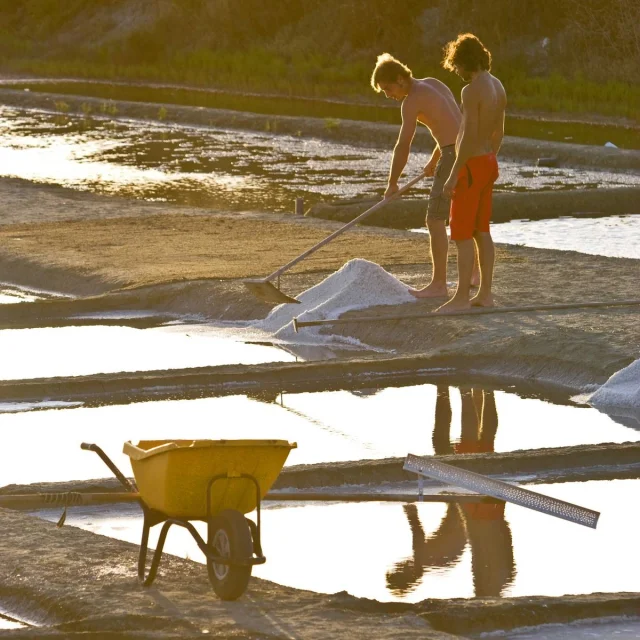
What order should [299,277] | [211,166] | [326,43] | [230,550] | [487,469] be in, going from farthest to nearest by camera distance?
[326,43]
[211,166]
[299,277]
[487,469]
[230,550]

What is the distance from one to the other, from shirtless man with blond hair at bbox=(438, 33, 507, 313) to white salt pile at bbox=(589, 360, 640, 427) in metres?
1.44

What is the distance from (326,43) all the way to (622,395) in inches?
1392

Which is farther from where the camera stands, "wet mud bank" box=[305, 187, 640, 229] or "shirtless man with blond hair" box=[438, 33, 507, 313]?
"wet mud bank" box=[305, 187, 640, 229]

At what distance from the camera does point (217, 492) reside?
4.10 meters

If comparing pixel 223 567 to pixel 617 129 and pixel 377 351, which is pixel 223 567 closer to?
pixel 377 351

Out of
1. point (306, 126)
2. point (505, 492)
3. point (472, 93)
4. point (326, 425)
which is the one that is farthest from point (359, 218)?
point (306, 126)

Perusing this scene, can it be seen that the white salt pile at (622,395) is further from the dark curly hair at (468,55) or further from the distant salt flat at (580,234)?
the distant salt flat at (580,234)

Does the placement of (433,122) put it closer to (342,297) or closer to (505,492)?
(342,297)

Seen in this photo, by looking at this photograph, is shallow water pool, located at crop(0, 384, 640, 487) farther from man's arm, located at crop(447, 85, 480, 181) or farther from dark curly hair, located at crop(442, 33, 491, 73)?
dark curly hair, located at crop(442, 33, 491, 73)

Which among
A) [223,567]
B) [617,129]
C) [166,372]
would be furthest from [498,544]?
[617,129]

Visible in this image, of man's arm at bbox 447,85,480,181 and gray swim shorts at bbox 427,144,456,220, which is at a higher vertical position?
man's arm at bbox 447,85,480,181

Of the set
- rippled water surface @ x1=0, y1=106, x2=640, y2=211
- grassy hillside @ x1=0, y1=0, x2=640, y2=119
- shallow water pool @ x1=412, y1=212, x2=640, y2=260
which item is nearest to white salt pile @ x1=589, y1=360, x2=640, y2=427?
shallow water pool @ x1=412, y1=212, x2=640, y2=260

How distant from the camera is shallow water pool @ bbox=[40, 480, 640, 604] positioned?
4.45m

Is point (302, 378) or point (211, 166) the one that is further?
point (211, 166)
